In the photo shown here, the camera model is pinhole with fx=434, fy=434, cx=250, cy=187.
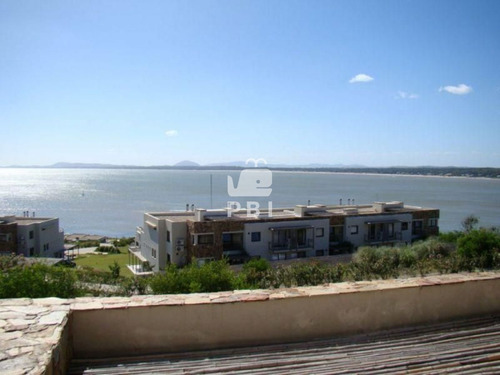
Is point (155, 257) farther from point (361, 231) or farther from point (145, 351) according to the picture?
point (145, 351)

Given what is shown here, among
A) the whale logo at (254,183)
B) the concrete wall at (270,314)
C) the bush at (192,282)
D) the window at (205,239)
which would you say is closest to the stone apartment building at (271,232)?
the window at (205,239)

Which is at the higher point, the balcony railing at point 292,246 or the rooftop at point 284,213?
the rooftop at point 284,213

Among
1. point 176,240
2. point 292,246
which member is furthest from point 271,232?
point 176,240

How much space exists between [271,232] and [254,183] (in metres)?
44.3

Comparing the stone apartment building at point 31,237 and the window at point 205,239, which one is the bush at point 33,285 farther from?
the stone apartment building at point 31,237

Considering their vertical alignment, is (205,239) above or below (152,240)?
above

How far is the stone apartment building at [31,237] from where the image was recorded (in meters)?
33.7

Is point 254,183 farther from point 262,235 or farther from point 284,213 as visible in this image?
point 262,235

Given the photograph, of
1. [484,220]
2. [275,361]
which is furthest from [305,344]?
[484,220]

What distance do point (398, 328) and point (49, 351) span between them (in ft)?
11.9

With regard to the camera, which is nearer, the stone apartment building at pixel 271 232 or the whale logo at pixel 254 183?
the stone apartment building at pixel 271 232

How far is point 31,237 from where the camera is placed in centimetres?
3528

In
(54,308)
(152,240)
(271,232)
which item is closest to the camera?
(54,308)

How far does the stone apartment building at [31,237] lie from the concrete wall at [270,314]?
31736 millimetres
